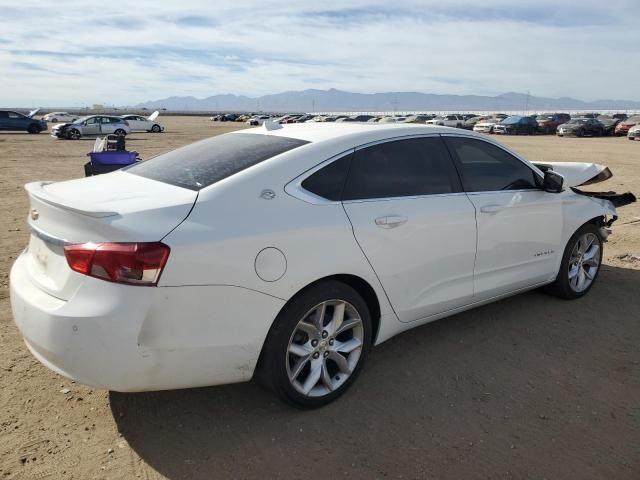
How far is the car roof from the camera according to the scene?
3.39 meters

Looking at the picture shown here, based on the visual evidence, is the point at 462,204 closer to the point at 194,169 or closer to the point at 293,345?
the point at 293,345

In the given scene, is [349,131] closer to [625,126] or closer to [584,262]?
[584,262]

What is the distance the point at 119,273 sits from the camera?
2.47m

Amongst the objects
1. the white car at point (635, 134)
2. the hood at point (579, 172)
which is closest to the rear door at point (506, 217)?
the hood at point (579, 172)

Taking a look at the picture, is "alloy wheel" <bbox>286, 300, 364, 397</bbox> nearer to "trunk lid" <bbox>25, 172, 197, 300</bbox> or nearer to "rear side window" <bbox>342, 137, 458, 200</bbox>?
"rear side window" <bbox>342, 137, 458, 200</bbox>

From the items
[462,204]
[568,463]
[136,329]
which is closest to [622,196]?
[462,204]

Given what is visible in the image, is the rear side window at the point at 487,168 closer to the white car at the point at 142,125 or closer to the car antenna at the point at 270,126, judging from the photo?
the car antenna at the point at 270,126

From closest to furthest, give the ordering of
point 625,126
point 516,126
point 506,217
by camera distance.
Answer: point 506,217
point 625,126
point 516,126

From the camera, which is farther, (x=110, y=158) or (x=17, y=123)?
(x=17, y=123)

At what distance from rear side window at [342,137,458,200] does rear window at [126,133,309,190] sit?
16.6 inches

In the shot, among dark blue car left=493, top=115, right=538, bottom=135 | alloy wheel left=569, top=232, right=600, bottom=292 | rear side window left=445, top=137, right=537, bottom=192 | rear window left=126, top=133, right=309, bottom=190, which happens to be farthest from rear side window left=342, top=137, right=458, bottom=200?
dark blue car left=493, top=115, right=538, bottom=135

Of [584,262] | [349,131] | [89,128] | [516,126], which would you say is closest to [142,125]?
[89,128]

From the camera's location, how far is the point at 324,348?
313cm

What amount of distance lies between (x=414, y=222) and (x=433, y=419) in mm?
1188
